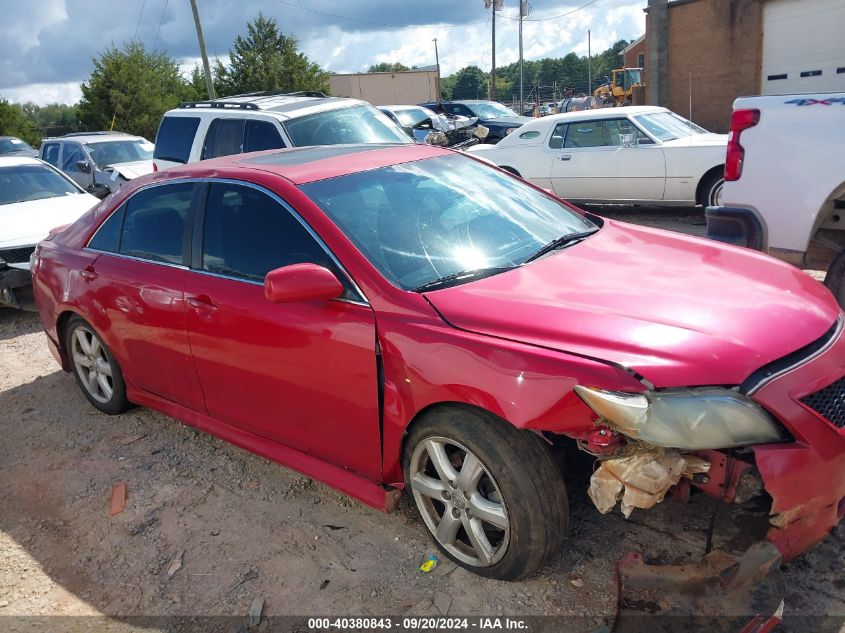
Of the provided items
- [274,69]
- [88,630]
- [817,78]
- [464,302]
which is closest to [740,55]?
[817,78]

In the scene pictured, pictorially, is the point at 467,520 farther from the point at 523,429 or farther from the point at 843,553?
the point at 843,553

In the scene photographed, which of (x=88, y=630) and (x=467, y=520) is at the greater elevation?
(x=467, y=520)

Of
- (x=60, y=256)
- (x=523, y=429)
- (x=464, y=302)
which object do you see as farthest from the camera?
(x=60, y=256)

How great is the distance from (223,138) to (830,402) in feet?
25.1

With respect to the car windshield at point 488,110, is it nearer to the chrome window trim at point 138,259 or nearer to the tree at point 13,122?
the chrome window trim at point 138,259

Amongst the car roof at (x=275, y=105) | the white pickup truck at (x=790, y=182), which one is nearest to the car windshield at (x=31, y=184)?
the car roof at (x=275, y=105)

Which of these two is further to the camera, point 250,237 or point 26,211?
point 26,211

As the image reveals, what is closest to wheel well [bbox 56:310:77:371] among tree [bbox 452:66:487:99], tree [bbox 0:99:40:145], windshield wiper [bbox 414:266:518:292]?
windshield wiper [bbox 414:266:518:292]

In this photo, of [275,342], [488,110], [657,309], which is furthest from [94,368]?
[488,110]

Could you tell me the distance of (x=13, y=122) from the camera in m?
34.7

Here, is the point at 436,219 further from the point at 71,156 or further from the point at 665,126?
the point at 71,156

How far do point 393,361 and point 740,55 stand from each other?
19.1 meters

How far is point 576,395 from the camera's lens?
230cm

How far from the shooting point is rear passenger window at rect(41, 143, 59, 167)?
1386 centimetres
